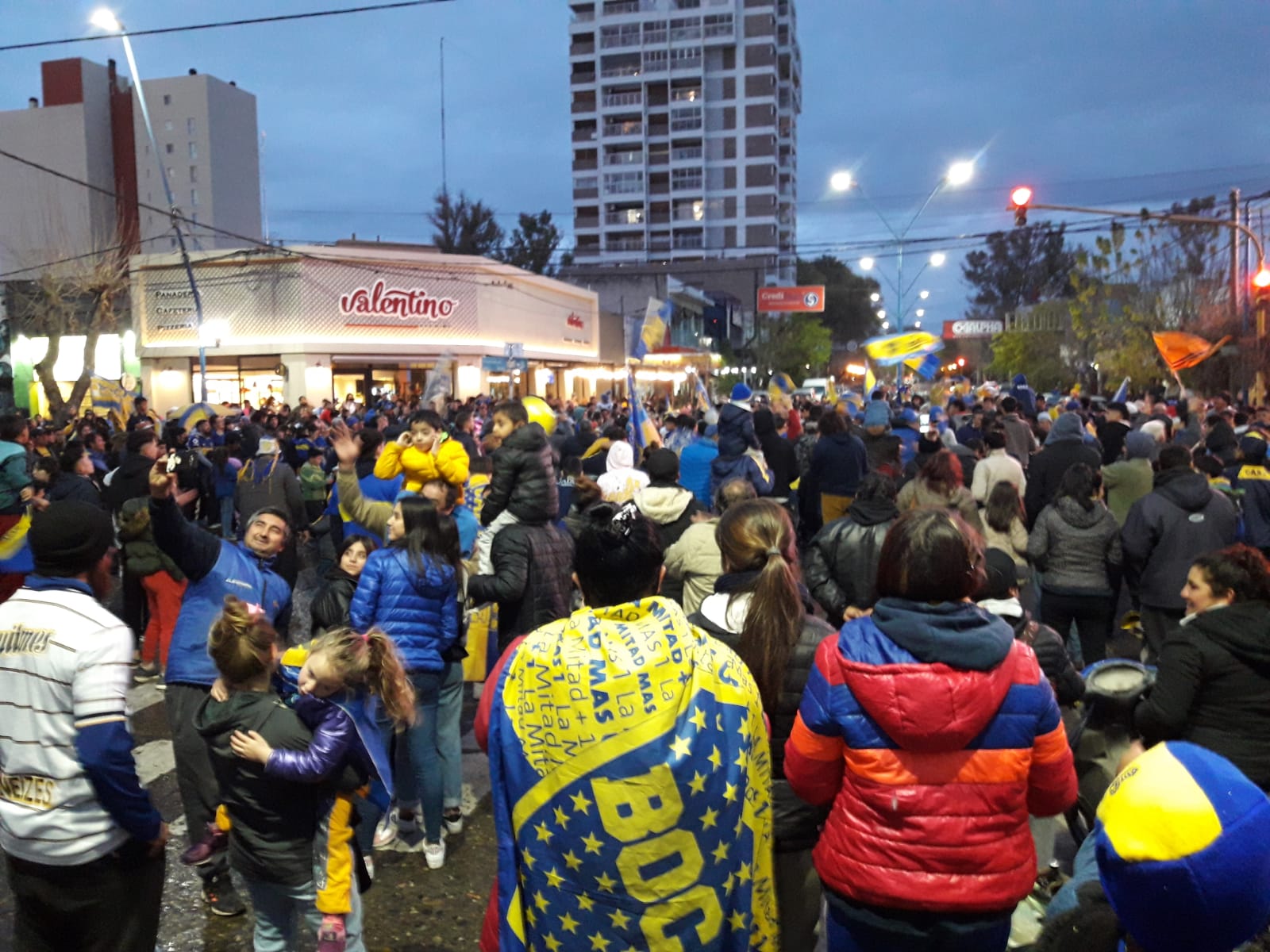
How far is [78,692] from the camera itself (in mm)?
2676

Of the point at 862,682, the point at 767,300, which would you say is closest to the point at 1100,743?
the point at 862,682

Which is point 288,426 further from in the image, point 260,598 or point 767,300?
point 767,300

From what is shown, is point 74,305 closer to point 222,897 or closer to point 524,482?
point 524,482

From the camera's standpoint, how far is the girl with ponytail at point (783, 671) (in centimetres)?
289

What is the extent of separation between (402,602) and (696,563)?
4.89 ft

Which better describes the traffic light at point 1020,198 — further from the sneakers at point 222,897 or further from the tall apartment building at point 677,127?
the tall apartment building at point 677,127

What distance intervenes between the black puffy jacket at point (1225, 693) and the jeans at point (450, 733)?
3030mm

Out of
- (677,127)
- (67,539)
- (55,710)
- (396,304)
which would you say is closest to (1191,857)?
(55,710)

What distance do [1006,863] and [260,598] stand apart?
3.29m

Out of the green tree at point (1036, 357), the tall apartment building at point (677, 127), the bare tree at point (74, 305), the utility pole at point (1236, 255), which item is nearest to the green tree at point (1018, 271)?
the tall apartment building at point (677, 127)

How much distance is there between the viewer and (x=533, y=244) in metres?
66.6

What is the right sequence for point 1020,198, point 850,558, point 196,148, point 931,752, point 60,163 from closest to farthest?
point 931,752 < point 850,558 < point 1020,198 < point 60,163 < point 196,148

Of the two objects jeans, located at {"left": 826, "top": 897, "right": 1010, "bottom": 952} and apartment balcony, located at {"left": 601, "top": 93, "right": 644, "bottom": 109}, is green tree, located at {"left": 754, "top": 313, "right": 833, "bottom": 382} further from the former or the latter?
jeans, located at {"left": 826, "top": 897, "right": 1010, "bottom": 952}

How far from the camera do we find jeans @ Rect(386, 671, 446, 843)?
442cm
